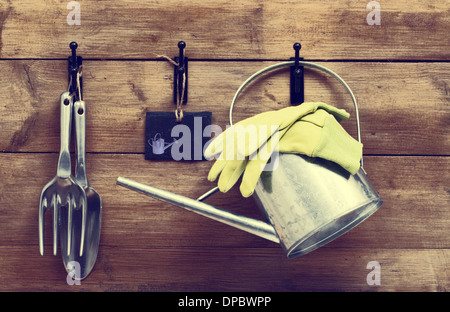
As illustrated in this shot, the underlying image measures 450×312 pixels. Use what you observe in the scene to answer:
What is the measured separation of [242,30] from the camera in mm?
729

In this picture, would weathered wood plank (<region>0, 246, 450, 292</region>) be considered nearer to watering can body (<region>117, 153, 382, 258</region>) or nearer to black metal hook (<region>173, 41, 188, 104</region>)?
watering can body (<region>117, 153, 382, 258</region>)

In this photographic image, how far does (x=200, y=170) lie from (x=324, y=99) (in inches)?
9.9

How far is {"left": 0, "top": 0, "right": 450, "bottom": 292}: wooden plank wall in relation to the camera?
2.37 ft

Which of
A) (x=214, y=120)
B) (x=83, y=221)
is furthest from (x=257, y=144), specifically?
(x=83, y=221)

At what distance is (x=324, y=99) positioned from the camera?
0.72 metres

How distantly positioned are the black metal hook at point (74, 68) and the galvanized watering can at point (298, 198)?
0.74ft

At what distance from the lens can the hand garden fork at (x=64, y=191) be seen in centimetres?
69

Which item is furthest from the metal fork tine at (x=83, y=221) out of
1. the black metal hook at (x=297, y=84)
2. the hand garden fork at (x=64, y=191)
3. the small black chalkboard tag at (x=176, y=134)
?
the black metal hook at (x=297, y=84)

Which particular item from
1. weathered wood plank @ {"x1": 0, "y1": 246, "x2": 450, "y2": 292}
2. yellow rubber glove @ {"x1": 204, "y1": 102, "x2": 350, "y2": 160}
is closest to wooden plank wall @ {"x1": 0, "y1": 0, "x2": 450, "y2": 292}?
weathered wood plank @ {"x1": 0, "y1": 246, "x2": 450, "y2": 292}

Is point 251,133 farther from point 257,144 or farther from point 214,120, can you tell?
point 214,120

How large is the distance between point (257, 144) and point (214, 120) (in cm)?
18

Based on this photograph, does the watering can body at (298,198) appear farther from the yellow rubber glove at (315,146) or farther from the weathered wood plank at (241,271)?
the weathered wood plank at (241,271)
